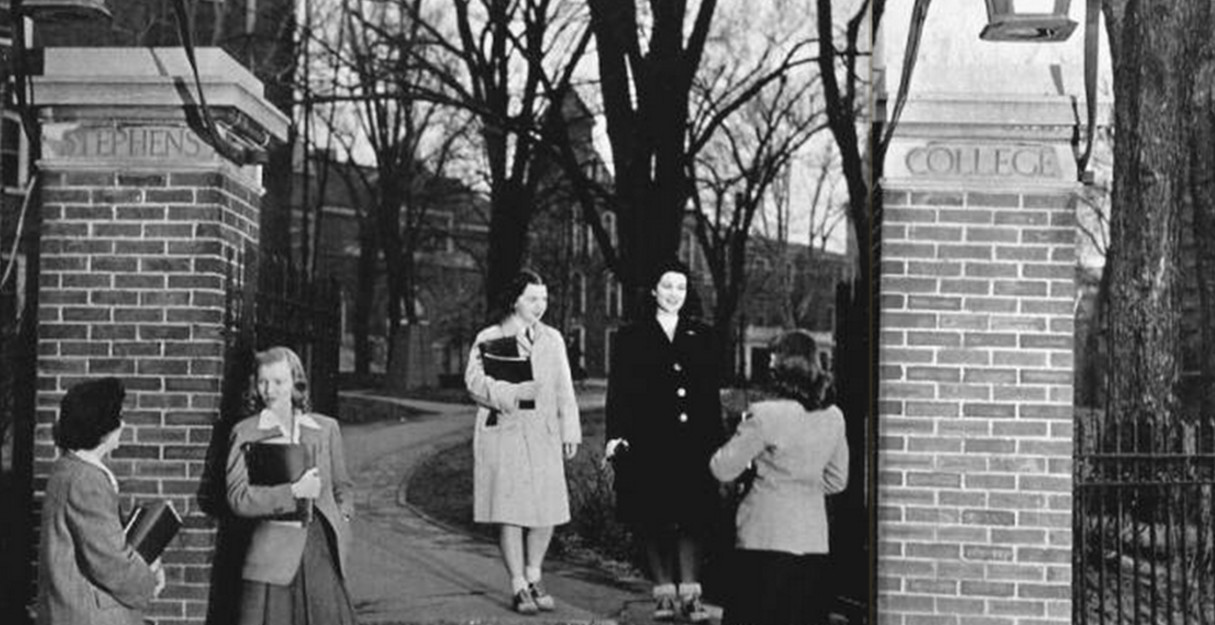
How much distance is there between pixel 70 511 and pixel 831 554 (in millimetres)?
3836

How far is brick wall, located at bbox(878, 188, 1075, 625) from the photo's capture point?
244 inches

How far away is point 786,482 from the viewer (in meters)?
5.50

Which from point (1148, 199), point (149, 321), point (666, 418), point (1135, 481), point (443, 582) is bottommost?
point (443, 582)

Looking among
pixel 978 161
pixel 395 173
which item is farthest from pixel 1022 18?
pixel 395 173

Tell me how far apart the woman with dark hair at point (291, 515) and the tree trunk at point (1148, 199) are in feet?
22.3

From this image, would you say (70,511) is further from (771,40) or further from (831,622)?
(771,40)

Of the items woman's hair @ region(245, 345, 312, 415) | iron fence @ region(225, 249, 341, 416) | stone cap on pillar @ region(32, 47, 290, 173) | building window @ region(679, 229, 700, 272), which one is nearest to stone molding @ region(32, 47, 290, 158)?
stone cap on pillar @ region(32, 47, 290, 173)

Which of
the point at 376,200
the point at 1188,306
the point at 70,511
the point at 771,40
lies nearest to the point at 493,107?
the point at 771,40

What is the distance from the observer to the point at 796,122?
26266 mm

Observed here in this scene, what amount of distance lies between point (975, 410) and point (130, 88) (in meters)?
4.17

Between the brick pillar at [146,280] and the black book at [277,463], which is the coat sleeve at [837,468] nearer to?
the black book at [277,463]

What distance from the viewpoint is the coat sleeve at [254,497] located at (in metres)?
5.37

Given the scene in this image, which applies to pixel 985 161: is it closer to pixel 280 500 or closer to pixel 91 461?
pixel 280 500

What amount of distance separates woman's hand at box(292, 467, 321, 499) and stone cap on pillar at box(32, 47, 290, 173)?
1.70 m
